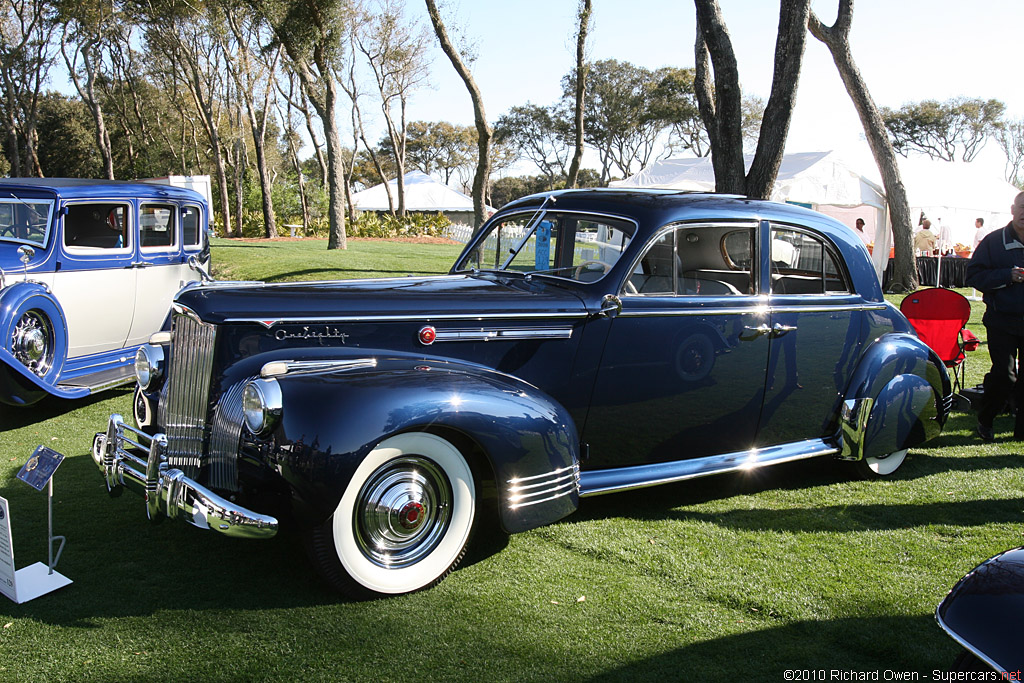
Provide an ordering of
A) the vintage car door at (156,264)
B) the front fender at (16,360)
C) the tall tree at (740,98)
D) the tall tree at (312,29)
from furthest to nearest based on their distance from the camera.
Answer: the tall tree at (312,29), the tall tree at (740,98), the vintage car door at (156,264), the front fender at (16,360)

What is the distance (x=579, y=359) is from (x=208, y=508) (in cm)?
186

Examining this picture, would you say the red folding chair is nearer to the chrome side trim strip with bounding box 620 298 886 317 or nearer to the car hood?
the chrome side trim strip with bounding box 620 298 886 317

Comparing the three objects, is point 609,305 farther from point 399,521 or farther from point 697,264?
point 399,521

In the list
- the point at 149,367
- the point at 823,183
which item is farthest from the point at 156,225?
the point at 823,183

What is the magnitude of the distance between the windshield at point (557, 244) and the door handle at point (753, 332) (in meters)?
0.86

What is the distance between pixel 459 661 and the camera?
285 centimetres

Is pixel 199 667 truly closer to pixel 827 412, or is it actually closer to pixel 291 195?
pixel 827 412

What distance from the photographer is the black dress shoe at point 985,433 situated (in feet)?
19.2

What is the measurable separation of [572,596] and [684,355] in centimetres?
145

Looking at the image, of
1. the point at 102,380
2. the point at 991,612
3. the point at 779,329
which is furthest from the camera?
the point at 102,380

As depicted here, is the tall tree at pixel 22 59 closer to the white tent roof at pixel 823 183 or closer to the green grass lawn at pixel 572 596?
the white tent roof at pixel 823 183

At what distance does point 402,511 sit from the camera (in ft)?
10.8

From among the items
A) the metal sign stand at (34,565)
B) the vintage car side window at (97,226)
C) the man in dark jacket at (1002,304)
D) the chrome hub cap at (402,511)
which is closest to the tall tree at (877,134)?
the man in dark jacket at (1002,304)

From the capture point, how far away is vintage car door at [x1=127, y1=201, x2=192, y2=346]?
294 inches
